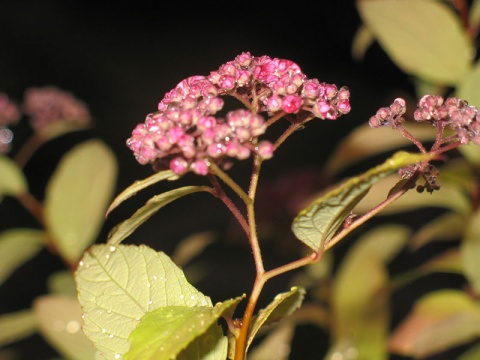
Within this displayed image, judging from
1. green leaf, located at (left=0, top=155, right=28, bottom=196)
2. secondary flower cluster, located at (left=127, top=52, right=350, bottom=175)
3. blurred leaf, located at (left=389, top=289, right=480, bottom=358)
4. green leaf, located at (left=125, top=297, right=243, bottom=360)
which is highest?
secondary flower cluster, located at (left=127, top=52, right=350, bottom=175)

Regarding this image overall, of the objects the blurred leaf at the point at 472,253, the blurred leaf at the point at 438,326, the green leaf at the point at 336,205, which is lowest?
the blurred leaf at the point at 438,326

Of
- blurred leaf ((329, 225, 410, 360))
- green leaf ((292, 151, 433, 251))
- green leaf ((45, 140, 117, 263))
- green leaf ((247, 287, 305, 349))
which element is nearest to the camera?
green leaf ((292, 151, 433, 251))

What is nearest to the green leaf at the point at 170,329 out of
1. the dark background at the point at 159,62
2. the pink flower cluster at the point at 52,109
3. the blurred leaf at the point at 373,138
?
the blurred leaf at the point at 373,138

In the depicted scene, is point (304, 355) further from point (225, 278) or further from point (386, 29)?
point (225, 278)

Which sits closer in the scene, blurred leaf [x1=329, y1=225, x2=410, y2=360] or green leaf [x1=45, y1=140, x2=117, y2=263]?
blurred leaf [x1=329, y1=225, x2=410, y2=360]

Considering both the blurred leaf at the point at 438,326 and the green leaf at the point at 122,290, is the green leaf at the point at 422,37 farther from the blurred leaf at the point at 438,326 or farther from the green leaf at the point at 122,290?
the green leaf at the point at 122,290

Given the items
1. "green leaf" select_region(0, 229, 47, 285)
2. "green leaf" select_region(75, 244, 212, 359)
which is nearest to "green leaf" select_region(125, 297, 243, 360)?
"green leaf" select_region(75, 244, 212, 359)

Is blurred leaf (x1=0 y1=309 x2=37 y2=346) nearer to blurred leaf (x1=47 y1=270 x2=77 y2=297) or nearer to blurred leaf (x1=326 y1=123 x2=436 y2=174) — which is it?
blurred leaf (x1=47 y1=270 x2=77 y2=297)
